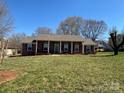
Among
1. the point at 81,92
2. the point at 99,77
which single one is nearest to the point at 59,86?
the point at 81,92

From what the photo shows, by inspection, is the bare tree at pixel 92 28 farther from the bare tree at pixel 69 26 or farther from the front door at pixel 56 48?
the front door at pixel 56 48

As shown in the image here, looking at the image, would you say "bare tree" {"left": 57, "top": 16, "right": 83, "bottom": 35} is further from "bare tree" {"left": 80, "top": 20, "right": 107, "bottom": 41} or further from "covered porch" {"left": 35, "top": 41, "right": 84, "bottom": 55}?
"covered porch" {"left": 35, "top": 41, "right": 84, "bottom": 55}

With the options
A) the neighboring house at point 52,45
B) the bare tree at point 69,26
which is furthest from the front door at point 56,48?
the bare tree at point 69,26

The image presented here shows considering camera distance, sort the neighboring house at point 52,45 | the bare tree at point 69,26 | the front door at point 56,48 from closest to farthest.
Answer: the neighboring house at point 52,45 → the front door at point 56,48 → the bare tree at point 69,26

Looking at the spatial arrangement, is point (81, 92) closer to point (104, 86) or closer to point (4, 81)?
point (104, 86)

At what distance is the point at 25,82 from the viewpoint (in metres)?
9.70

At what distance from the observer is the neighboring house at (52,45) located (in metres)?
36.9

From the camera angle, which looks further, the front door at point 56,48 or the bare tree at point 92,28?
the bare tree at point 92,28

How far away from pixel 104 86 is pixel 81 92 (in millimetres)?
1441

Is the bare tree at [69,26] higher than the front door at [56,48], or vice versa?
the bare tree at [69,26]

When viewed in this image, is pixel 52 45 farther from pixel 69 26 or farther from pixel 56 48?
pixel 69 26

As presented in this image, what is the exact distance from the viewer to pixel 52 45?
123 ft

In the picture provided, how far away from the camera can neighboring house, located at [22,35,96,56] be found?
36.9 m

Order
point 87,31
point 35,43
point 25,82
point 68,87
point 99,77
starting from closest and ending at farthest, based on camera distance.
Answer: point 68,87 < point 25,82 < point 99,77 < point 35,43 < point 87,31
